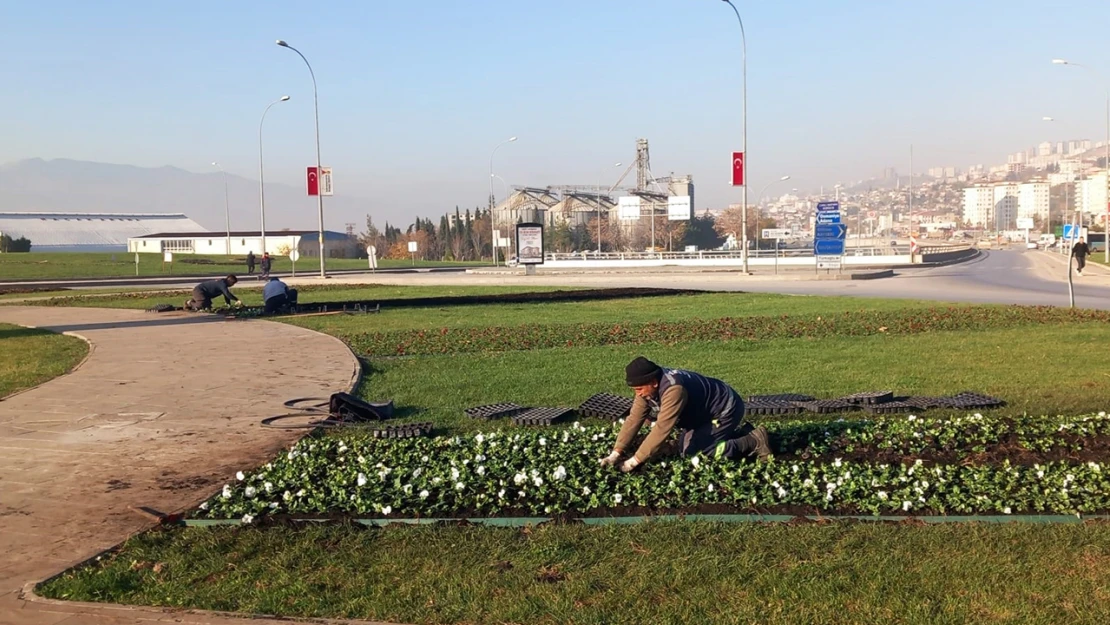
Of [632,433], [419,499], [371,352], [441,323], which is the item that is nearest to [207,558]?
[419,499]

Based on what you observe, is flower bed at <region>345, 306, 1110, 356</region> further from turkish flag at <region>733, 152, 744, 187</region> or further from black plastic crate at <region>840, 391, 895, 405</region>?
turkish flag at <region>733, 152, 744, 187</region>

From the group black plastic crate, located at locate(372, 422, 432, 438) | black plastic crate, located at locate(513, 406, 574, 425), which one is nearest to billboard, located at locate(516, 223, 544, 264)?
black plastic crate, located at locate(513, 406, 574, 425)

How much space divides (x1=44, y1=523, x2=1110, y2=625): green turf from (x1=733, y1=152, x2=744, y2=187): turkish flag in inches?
1493

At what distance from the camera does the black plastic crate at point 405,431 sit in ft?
29.5

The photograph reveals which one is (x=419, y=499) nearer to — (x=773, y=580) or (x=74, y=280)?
(x=773, y=580)

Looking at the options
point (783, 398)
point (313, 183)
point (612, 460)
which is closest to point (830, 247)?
point (313, 183)

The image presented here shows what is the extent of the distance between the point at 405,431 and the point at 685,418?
2.87 metres

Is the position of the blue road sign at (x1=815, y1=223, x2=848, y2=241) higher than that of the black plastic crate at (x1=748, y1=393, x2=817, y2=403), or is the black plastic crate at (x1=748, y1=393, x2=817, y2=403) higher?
the blue road sign at (x1=815, y1=223, x2=848, y2=241)

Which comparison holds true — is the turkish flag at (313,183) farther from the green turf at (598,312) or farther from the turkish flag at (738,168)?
the green turf at (598,312)

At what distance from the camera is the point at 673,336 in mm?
17484

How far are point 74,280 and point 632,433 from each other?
49.6 metres

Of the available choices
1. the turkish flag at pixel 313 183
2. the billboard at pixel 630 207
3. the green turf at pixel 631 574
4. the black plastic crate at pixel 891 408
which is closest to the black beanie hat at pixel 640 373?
the green turf at pixel 631 574

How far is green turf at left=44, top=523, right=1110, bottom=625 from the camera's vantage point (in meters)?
4.73

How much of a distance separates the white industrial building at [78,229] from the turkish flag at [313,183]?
92102 millimetres
